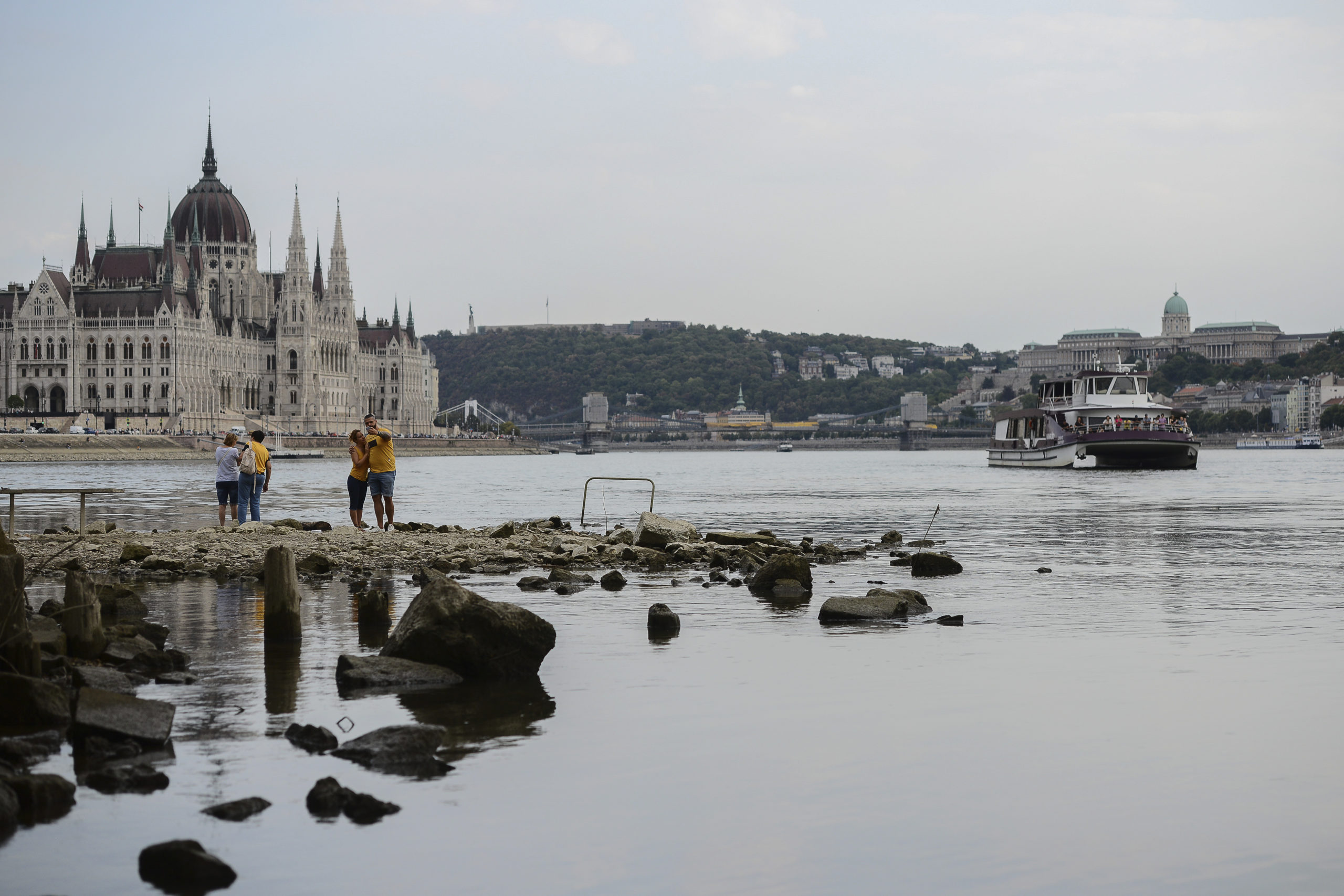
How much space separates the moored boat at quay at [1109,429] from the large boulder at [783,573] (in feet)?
201

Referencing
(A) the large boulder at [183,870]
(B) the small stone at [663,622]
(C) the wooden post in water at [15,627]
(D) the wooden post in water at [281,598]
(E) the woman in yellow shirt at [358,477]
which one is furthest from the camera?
(E) the woman in yellow shirt at [358,477]

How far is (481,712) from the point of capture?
38.4 feet

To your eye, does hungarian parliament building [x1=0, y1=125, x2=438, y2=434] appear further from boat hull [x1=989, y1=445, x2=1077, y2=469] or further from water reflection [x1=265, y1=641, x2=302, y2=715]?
water reflection [x1=265, y1=641, x2=302, y2=715]

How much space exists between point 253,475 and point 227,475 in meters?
0.45

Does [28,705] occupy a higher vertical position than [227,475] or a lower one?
lower

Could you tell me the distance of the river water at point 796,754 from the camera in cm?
802

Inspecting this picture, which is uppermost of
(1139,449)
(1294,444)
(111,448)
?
(1139,449)

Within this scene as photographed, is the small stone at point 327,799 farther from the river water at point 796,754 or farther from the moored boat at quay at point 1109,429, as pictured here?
the moored boat at quay at point 1109,429

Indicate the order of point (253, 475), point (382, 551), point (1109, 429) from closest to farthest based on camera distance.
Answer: point (382, 551), point (253, 475), point (1109, 429)

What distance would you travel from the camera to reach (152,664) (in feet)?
43.0

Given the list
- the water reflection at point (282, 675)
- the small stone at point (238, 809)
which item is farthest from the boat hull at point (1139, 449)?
the small stone at point (238, 809)

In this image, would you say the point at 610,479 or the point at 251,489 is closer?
the point at 251,489

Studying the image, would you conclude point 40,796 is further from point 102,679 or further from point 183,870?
point 102,679

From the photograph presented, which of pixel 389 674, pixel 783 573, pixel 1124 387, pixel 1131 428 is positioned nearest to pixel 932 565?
pixel 783 573
